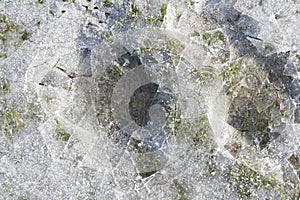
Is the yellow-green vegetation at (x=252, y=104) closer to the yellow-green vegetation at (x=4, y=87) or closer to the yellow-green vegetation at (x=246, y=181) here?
the yellow-green vegetation at (x=246, y=181)

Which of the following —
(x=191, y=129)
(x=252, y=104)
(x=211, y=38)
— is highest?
(x=211, y=38)

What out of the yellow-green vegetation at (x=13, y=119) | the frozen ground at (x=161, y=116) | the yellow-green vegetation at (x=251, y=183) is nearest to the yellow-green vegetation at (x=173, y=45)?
the frozen ground at (x=161, y=116)

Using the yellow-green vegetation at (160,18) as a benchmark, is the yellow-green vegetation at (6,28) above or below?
below

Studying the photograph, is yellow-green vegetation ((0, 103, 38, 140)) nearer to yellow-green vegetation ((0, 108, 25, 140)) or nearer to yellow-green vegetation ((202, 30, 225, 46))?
yellow-green vegetation ((0, 108, 25, 140))

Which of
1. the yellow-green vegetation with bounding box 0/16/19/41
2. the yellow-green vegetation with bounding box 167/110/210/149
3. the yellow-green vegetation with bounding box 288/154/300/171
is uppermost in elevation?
the yellow-green vegetation with bounding box 0/16/19/41

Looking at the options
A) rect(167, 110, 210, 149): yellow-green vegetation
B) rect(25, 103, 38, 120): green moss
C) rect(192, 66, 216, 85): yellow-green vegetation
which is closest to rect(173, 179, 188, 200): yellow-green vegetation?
rect(167, 110, 210, 149): yellow-green vegetation

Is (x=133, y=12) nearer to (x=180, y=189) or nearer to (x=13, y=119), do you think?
(x=13, y=119)

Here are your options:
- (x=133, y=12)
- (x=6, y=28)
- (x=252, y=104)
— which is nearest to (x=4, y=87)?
(x=6, y=28)

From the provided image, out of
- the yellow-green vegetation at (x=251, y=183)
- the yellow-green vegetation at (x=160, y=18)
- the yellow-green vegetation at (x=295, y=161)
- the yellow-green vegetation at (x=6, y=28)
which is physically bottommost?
the yellow-green vegetation at (x=251, y=183)

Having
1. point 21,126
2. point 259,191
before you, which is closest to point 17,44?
point 21,126
